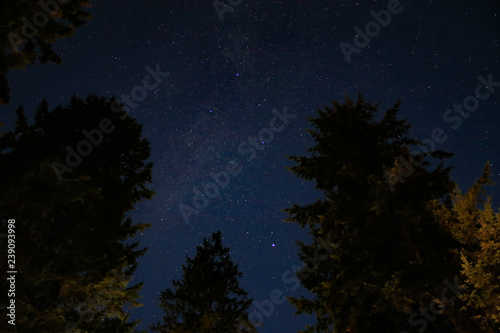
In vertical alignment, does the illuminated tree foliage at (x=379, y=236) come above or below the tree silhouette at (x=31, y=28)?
below

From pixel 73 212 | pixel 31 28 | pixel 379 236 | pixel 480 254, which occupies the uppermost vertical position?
pixel 31 28

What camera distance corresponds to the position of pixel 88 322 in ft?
35.4

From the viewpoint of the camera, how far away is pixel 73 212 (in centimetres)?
1090

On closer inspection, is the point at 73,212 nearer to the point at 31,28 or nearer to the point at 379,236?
the point at 31,28

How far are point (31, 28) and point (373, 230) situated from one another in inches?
421

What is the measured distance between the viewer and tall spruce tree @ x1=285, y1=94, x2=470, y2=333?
985cm

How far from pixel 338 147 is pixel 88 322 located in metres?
10.6

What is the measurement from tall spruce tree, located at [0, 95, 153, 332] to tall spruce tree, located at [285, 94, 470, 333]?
260 inches

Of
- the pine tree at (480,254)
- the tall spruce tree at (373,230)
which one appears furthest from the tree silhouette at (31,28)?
the pine tree at (480,254)


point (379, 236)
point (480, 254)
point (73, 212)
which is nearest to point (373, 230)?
point (379, 236)

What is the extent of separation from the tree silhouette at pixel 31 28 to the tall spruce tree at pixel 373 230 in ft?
30.2

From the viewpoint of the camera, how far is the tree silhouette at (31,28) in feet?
22.8

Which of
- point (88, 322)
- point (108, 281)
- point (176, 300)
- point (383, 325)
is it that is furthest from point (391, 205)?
point (176, 300)

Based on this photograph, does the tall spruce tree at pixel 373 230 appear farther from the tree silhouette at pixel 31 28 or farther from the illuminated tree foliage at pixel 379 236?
the tree silhouette at pixel 31 28
